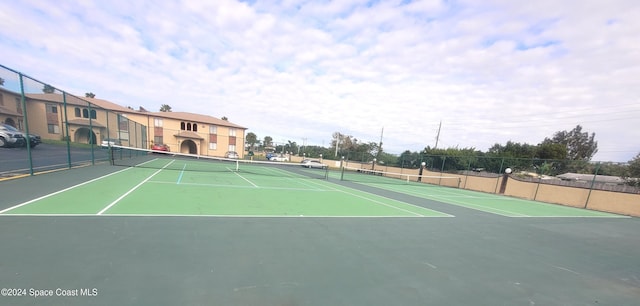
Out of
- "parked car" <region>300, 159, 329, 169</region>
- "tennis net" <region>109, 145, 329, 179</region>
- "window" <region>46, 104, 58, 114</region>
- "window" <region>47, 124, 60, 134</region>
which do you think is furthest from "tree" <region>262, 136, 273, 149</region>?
"window" <region>46, 104, 58, 114</region>

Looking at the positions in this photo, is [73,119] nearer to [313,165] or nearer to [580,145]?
[313,165]

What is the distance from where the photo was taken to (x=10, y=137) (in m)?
8.00

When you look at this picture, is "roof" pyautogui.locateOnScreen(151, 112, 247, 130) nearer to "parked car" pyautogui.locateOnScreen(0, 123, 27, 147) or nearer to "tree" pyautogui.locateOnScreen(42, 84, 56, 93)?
"tree" pyautogui.locateOnScreen(42, 84, 56, 93)

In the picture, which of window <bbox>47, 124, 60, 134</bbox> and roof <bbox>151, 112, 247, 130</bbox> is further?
roof <bbox>151, 112, 247, 130</bbox>

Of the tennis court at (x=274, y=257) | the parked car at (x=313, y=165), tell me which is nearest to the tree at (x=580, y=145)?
the parked car at (x=313, y=165)

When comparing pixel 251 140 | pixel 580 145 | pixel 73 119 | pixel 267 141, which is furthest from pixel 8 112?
pixel 267 141

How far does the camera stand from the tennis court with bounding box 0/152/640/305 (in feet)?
8.00

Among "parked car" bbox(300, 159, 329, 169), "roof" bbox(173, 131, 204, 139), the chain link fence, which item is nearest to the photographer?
the chain link fence

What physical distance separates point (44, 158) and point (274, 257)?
13.9 meters

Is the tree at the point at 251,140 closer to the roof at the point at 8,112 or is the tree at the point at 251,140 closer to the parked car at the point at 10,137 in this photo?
the parked car at the point at 10,137

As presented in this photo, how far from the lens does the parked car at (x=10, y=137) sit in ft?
24.5

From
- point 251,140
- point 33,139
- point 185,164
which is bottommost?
point 185,164

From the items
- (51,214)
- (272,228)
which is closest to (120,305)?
(272,228)

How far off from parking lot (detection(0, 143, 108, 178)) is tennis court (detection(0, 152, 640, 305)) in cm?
253
